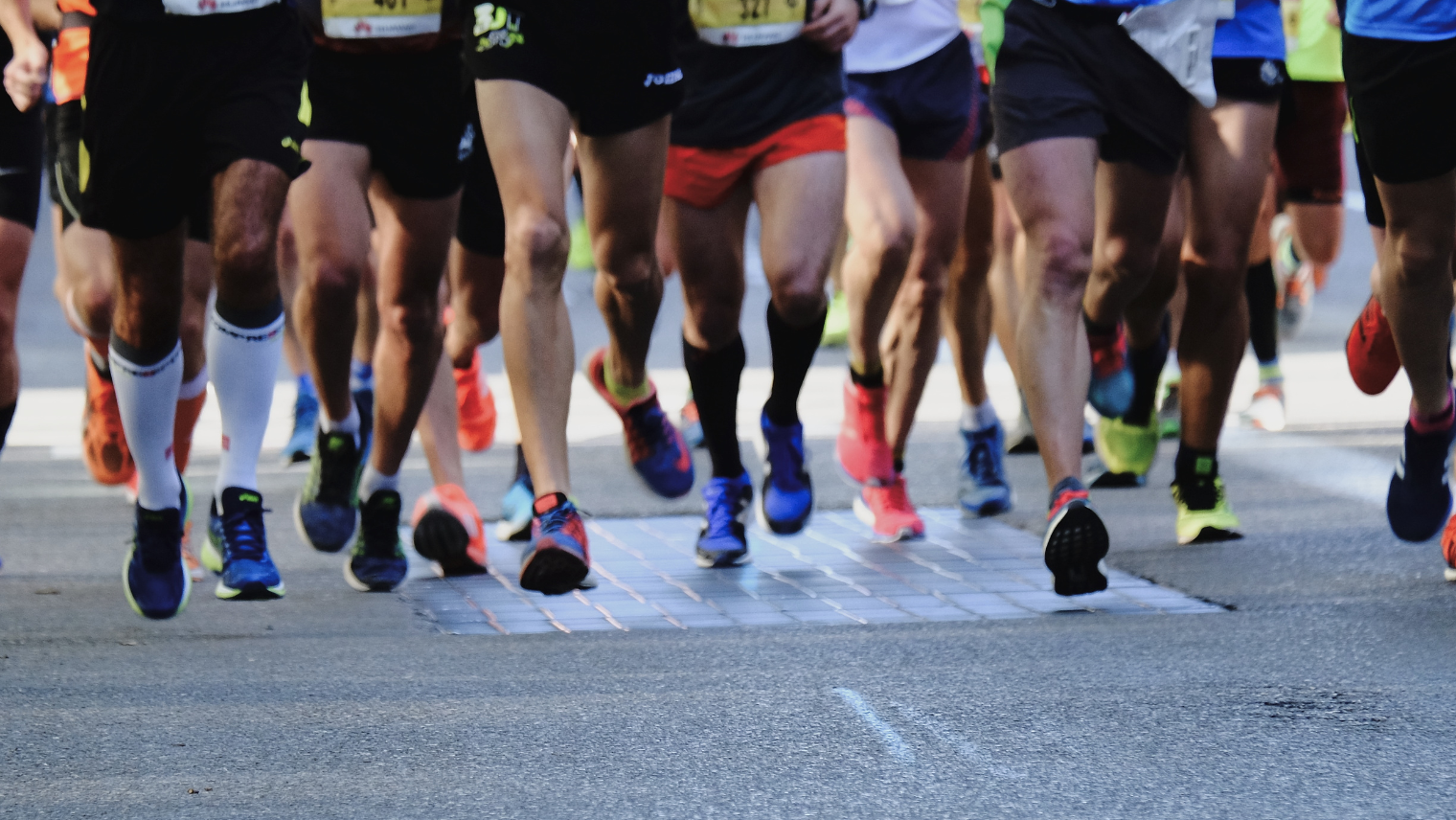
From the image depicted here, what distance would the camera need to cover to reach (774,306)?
18.4 ft

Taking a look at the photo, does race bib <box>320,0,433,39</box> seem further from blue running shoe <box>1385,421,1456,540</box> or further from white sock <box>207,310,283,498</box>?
blue running shoe <box>1385,421,1456,540</box>

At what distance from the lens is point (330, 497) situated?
5.26 meters

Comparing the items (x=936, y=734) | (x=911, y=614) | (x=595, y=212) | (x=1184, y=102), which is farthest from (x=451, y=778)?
(x=1184, y=102)

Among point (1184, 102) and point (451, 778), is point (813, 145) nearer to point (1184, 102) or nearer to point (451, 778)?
point (1184, 102)

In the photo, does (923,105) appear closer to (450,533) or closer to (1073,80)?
(1073,80)


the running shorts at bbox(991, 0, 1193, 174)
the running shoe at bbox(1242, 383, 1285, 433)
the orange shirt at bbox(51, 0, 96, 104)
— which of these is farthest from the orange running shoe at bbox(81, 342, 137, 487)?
the running shoe at bbox(1242, 383, 1285, 433)

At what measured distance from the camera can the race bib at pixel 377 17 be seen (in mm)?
4918

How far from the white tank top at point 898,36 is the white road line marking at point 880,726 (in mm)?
2590

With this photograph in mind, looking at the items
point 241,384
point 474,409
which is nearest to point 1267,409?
point 474,409

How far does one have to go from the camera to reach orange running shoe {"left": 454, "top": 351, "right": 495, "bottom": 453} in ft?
23.1

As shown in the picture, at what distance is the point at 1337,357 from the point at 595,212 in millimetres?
6633

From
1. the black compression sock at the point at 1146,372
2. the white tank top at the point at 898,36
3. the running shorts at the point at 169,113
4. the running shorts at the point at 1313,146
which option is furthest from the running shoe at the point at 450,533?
the running shorts at the point at 1313,146

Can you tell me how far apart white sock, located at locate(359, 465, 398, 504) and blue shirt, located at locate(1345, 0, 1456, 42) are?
2.63m

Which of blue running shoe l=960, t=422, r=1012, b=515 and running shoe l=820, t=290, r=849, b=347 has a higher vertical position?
blue running shoe l=960, t=422, r=1012, b=515
